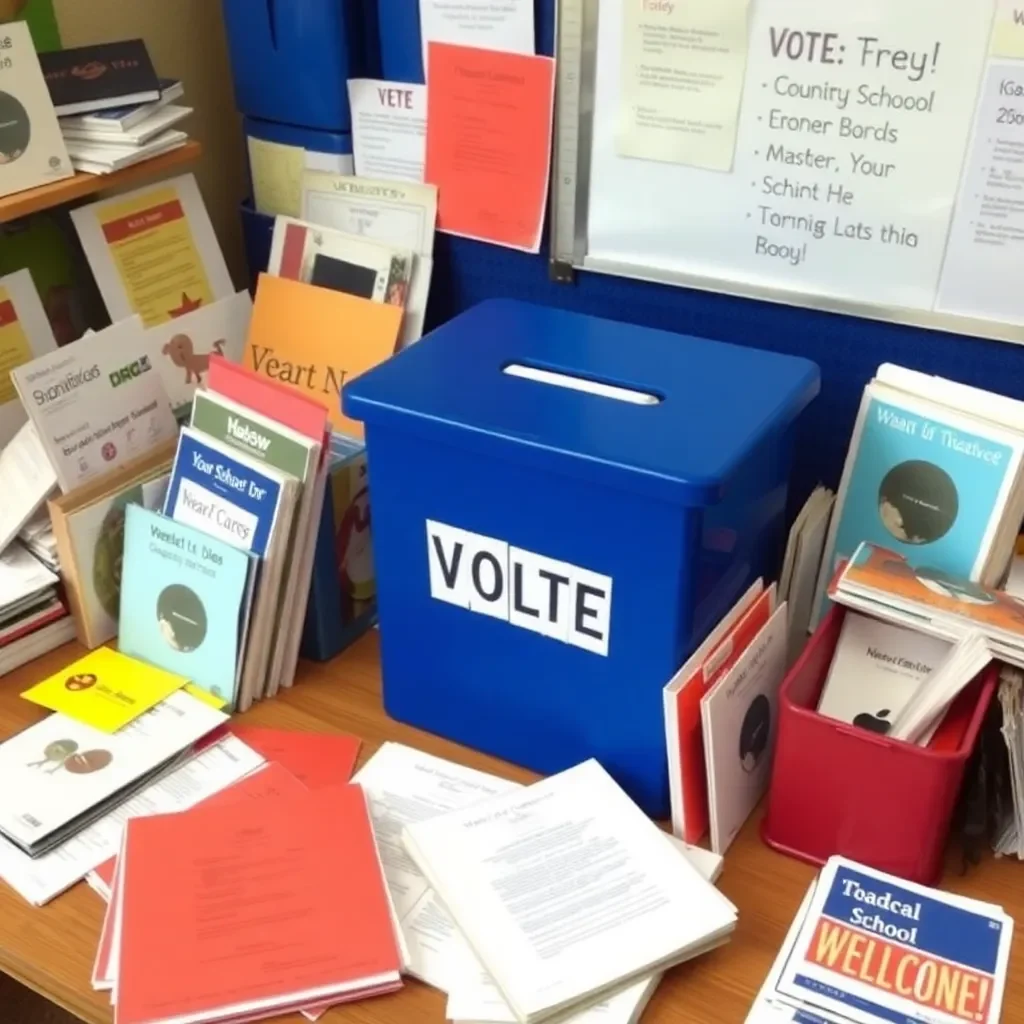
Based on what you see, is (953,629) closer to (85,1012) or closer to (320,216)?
(85,1012)

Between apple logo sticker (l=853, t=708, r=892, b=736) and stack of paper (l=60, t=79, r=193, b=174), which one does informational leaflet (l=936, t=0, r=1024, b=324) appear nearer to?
apple logo sticker (l=853, t=708, r=892, b=736)

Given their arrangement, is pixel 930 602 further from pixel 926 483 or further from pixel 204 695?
pixel 204 695

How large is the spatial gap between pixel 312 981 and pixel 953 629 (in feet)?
1.79

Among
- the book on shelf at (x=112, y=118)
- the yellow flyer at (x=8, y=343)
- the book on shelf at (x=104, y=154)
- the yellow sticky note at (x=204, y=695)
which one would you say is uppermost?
the book on shelf at (x=112, y=118)

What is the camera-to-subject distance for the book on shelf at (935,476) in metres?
1.03

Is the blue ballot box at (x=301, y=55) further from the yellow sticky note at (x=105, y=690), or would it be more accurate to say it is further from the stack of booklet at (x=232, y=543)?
the yellow sticky note at (x=105, y=690)

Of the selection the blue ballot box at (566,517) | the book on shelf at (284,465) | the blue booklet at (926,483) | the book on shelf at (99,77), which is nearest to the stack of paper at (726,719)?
the blue ballot box at (566,517)

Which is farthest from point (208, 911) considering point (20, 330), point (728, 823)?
point (20, 330)

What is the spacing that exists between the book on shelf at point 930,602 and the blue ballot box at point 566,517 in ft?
0.32

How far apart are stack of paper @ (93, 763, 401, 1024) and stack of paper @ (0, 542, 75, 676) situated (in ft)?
1.00

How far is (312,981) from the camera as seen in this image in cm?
86

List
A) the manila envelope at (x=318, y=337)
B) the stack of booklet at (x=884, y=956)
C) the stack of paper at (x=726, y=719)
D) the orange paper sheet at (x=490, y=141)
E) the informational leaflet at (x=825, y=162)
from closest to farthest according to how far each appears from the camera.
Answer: the stack of booklet at (x=884, y=956) < the stack of paper at (x=726, y=719) < the informational leaflet at (x=825, y=162) < the orange paper sheet at (x=490, y=141) < the manila envelope at (x=318, y=337)

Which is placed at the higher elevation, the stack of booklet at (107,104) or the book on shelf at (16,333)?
the stack of booklet at (107,104)

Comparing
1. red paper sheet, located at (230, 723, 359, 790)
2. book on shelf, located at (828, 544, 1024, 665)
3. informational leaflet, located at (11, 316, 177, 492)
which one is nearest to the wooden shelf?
informational leaflet, located at (11, 316, 177, 492)
